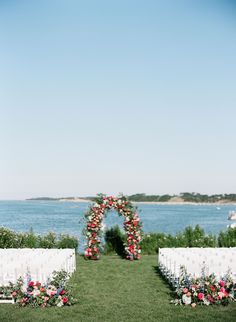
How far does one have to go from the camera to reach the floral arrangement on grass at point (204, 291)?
10578mm

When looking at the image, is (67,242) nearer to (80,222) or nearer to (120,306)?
(80,222)

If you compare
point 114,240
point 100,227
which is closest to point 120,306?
point 100,227

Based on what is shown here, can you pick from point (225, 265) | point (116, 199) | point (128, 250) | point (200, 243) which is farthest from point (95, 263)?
point (225, 265)

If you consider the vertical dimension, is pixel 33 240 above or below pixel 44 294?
above

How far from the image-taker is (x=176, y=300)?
423 inches

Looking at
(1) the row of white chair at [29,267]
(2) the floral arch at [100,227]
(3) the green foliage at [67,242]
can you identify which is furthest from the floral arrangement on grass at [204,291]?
(3) the green foliage at [67,242]

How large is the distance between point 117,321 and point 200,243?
11.2 m

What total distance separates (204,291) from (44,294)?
379 centimetres

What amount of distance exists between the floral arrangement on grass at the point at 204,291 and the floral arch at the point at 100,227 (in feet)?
23.1

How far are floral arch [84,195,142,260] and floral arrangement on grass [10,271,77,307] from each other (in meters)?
7.08

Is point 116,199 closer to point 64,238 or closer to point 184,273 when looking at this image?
point 64,238

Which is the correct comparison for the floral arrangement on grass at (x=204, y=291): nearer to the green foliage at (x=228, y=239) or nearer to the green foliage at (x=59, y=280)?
the green foliage at (x=59, y=280)

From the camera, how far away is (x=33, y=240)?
19781 millimetres

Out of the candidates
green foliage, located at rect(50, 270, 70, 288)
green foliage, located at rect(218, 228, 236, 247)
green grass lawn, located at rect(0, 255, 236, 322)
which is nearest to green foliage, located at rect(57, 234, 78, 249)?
green grass lawn, located at rect(0, 255, 236, 322)
